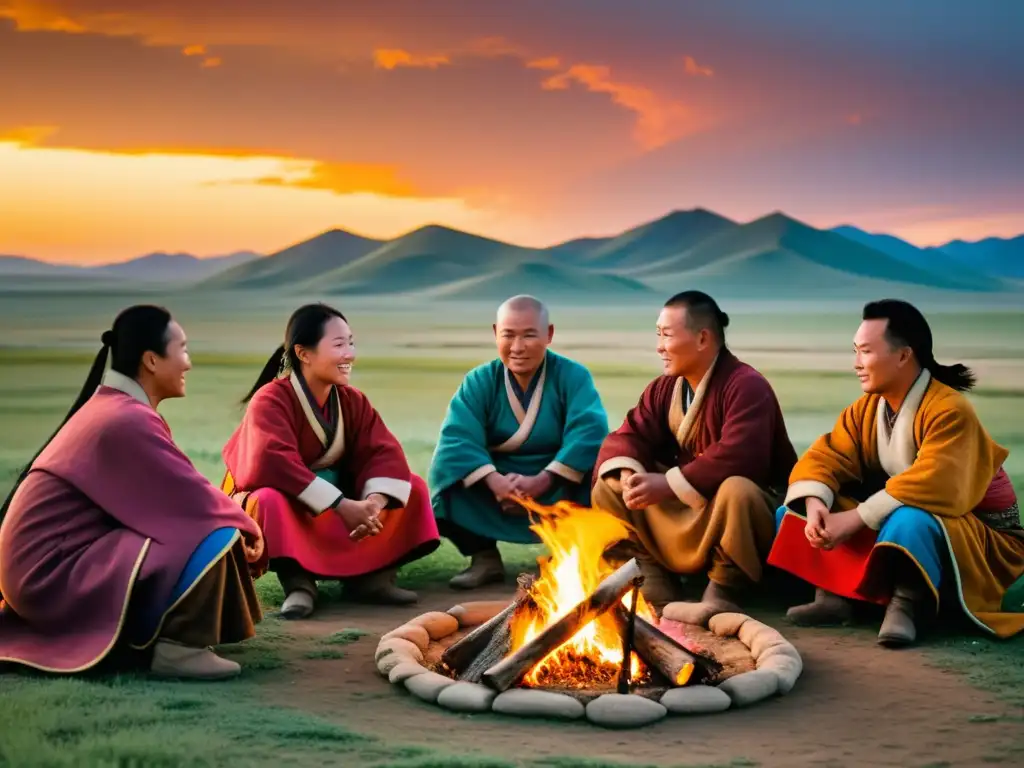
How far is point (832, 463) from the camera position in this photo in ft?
20.2

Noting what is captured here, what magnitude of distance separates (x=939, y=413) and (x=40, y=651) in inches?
153

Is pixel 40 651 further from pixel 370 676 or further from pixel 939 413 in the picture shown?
pixel 939 413

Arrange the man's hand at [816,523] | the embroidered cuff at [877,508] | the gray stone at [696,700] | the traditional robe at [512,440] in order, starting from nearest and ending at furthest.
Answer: the gray stone at [696,700]
the embroidered cuff at [877,508]
the man's hand at [816,523]
the traditional robe at [512,440]

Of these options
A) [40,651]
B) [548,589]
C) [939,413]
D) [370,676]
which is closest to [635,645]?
[548,589]

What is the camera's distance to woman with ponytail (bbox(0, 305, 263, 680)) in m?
4.88

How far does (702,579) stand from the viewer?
7066 mm

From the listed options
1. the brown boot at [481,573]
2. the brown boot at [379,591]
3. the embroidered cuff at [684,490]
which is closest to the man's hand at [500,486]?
the brown boot at [481,573]

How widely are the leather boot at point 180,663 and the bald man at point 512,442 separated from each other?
7.17ft

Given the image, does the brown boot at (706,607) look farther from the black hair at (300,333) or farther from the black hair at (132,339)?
the black hair at (132,339)

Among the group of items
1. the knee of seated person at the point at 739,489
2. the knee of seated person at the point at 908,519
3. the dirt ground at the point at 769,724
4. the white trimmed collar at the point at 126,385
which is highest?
the white trimmed collar at the point at 126,385

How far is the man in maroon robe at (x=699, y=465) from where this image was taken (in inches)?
247

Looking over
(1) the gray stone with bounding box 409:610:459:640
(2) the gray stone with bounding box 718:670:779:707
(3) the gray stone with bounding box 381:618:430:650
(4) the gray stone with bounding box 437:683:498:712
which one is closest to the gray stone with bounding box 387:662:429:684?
(4) the gray stone with bounding box 437:683:498:712

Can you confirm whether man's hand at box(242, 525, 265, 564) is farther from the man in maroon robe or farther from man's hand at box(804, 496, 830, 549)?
man's hand at box(804, 496, 830, 549)

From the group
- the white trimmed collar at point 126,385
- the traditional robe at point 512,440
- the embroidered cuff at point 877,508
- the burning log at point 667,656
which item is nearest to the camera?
the burning log at point 667,656
